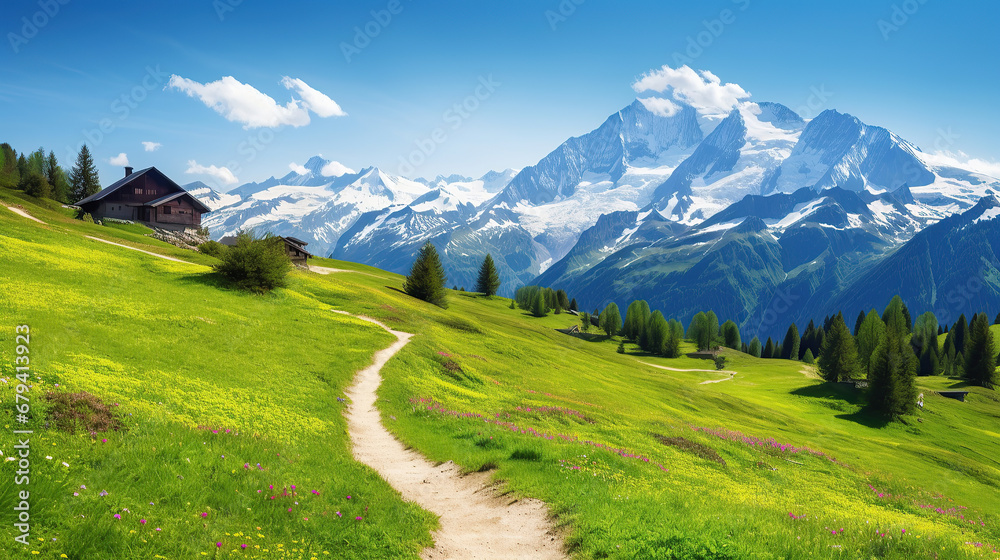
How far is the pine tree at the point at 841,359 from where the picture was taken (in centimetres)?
10044

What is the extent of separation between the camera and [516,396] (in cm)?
3709

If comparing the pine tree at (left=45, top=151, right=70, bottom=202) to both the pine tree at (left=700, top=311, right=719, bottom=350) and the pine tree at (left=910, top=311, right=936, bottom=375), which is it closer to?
the pine tree at (left=700, top=311, right=719, bottom=350)

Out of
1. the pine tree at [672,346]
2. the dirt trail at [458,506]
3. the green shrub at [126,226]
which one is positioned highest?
the green shrub at [126,226]

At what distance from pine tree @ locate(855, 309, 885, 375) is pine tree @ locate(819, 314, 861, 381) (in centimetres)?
1005

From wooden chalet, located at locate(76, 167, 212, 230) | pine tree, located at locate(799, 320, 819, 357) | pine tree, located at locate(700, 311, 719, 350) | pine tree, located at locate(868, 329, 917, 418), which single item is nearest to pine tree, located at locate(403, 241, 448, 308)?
wooden chalet, located at locate(76, 167, 212, 230)

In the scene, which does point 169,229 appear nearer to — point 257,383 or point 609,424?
point 257,383

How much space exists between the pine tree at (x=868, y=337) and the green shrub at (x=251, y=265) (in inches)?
4795

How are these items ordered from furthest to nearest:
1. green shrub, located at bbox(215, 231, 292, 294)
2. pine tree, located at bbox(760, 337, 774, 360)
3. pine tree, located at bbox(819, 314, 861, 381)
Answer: pine tree, located at bbox(760, 337, 774, 360) < pine tree, located at bbox(819, 314, 861, 381) < green shrub, located at bbox(215, 231, 292, 294)

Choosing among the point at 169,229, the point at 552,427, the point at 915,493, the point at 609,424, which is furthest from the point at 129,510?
the point at 169,229

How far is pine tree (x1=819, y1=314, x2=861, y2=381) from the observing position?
10044cm

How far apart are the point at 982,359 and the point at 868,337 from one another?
23740 mm

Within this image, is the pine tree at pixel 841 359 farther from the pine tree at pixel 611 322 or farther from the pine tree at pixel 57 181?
the pine tree at pixel 57 181

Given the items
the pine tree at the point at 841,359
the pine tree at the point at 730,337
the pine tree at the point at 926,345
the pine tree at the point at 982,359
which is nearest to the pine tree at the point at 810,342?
the pine tree at the point at 730,337

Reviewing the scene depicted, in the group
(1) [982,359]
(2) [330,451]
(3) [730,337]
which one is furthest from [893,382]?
(3) [730,337]
